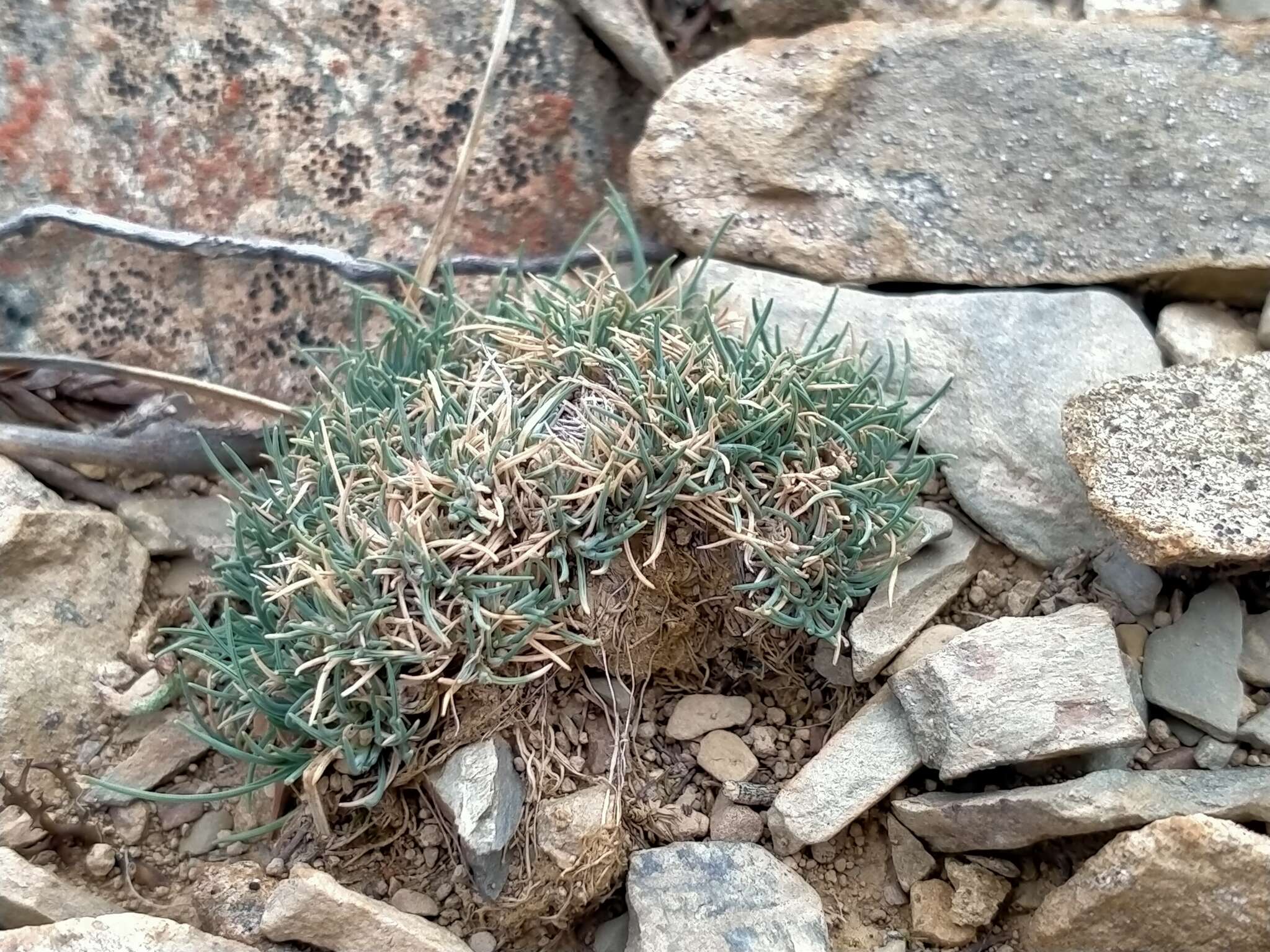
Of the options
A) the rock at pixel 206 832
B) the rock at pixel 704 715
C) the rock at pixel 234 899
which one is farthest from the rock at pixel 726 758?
the rock at pixel 206 832

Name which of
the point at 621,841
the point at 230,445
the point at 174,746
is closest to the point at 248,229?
the point at 230,445

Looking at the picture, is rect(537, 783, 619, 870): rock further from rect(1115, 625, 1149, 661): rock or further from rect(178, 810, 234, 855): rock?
rect(1115, 625, 1149, 661): rock

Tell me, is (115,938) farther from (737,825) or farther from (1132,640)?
(1132,640)

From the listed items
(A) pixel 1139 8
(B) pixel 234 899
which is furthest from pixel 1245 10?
(B) pixel 234 899

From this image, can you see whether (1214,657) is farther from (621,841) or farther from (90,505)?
(90,505)

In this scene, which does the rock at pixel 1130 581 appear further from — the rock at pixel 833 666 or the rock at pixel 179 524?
the rock at pixel 179 524

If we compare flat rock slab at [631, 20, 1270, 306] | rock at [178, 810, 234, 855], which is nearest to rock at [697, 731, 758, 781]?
rock at [178, 810, 234, 855]
